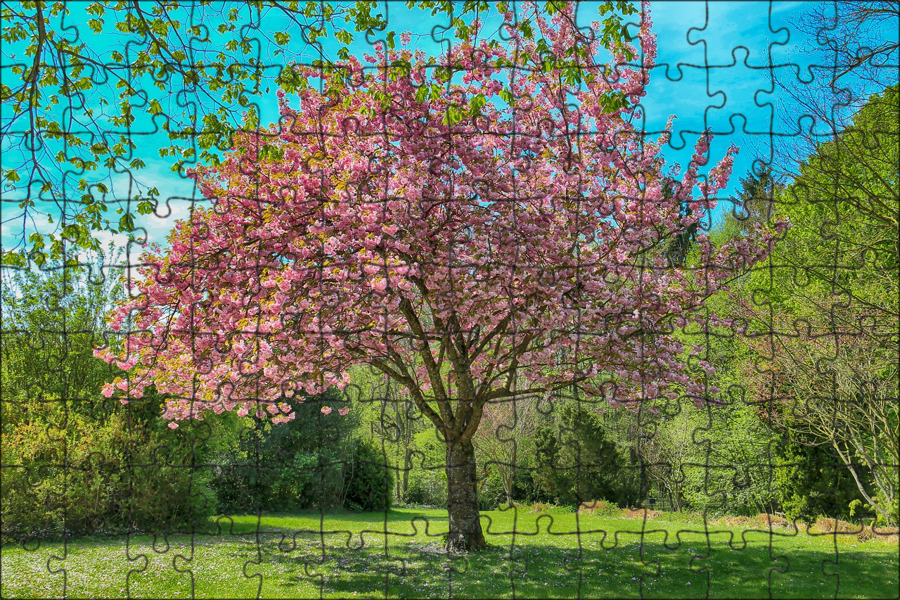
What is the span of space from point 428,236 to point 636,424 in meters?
11.7

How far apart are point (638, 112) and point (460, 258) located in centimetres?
305

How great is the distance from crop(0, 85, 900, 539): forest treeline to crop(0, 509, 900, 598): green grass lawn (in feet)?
1.75

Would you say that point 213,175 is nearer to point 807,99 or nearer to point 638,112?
point 638,112

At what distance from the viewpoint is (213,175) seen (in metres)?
9.23

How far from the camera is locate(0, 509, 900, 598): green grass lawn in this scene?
6.32 metres

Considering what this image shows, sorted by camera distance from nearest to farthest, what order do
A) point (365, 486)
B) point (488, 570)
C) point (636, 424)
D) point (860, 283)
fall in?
point (488, 570) < point (860, 283) < point (636, 424) < point (365, 486)

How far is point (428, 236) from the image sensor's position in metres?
9.08

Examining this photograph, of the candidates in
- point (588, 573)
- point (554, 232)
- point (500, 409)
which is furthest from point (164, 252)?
point (500, 409)

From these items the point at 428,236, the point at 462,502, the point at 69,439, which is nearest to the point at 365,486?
the point at 462,502

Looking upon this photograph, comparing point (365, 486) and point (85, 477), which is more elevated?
point (85, 477)
